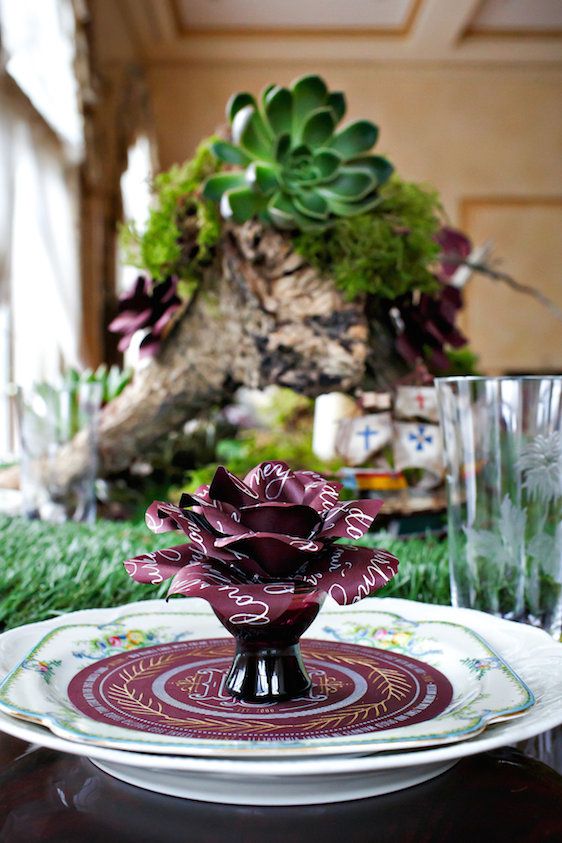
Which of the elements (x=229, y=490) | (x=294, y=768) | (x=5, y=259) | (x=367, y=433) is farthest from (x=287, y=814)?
(x=5, y=259)

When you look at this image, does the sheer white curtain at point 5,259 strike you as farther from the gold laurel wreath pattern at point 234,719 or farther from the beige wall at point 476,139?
the beige wall at point 476,139

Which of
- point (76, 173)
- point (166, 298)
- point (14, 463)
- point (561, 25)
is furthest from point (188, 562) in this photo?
point (561, 25)

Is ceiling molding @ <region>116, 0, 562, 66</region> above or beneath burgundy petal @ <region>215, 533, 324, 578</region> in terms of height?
above

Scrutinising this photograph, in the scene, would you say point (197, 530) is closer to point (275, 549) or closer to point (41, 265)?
point (275, 549)

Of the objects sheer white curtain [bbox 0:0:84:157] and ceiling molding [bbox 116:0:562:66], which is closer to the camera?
sheer white curtain [bbox 0:0:84:157]

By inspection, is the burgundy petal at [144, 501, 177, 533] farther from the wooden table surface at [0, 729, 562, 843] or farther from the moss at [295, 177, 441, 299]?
the moss at [295, 177, 441, 299]

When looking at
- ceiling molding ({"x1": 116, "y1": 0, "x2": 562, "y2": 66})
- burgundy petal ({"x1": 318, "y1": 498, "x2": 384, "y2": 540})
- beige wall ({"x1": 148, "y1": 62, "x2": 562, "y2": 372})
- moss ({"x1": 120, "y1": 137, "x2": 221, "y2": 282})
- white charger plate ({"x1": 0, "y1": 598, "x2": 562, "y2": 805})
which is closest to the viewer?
white charger plate ({"x1": 0, "y1": 598, "x2": 562, "y2": 805})

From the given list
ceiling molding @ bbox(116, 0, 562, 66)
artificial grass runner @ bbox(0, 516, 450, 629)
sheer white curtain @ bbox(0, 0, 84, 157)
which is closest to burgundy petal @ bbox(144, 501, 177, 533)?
artificial grass runner @ bbox(0, 516, 450, 629)

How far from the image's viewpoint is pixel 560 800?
29cm

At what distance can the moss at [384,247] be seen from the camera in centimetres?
82

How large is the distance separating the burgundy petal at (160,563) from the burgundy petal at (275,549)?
0.03 metres

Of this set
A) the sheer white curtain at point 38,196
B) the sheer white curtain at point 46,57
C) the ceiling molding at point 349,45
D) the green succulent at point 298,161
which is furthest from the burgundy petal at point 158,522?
the ceiling molding at point 349,45

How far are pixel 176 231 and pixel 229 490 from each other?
0.57 metres

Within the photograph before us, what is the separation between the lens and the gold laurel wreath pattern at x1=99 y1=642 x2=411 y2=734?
0.30m
